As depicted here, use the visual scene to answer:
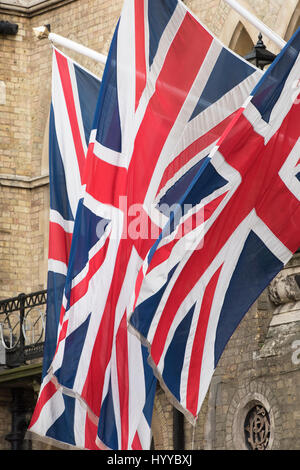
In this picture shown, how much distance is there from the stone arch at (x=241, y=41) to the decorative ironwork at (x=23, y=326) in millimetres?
4504

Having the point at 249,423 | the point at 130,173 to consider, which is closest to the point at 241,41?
the point at 249,423

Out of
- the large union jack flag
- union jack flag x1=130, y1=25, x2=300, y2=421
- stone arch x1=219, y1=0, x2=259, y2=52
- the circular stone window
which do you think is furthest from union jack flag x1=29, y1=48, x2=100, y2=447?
stone arch x1=219, y1=0, x2=259, y2=52

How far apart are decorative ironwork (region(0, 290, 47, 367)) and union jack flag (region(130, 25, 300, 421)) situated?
30.9 ft

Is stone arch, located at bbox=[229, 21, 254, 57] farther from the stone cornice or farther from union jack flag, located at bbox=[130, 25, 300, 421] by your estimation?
union jack flag, located at bbox=[130, 25, 300, 421]

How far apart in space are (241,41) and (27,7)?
16.5ft

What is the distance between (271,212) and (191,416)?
6.02ft

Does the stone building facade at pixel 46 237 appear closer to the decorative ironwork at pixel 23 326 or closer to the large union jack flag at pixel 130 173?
the decorative ironwork at pixel 23 326

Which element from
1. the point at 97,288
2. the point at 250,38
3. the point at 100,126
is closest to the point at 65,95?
the point at 100,126

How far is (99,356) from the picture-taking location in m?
12.5

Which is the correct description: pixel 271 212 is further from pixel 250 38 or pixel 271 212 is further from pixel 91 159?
pixel 250 38

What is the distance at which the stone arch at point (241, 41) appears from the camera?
68.4 feet

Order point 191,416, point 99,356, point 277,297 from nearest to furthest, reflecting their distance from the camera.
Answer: point 191,416, point 99,356, point 277,297

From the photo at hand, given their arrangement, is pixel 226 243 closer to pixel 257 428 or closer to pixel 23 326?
pixel 257 428
